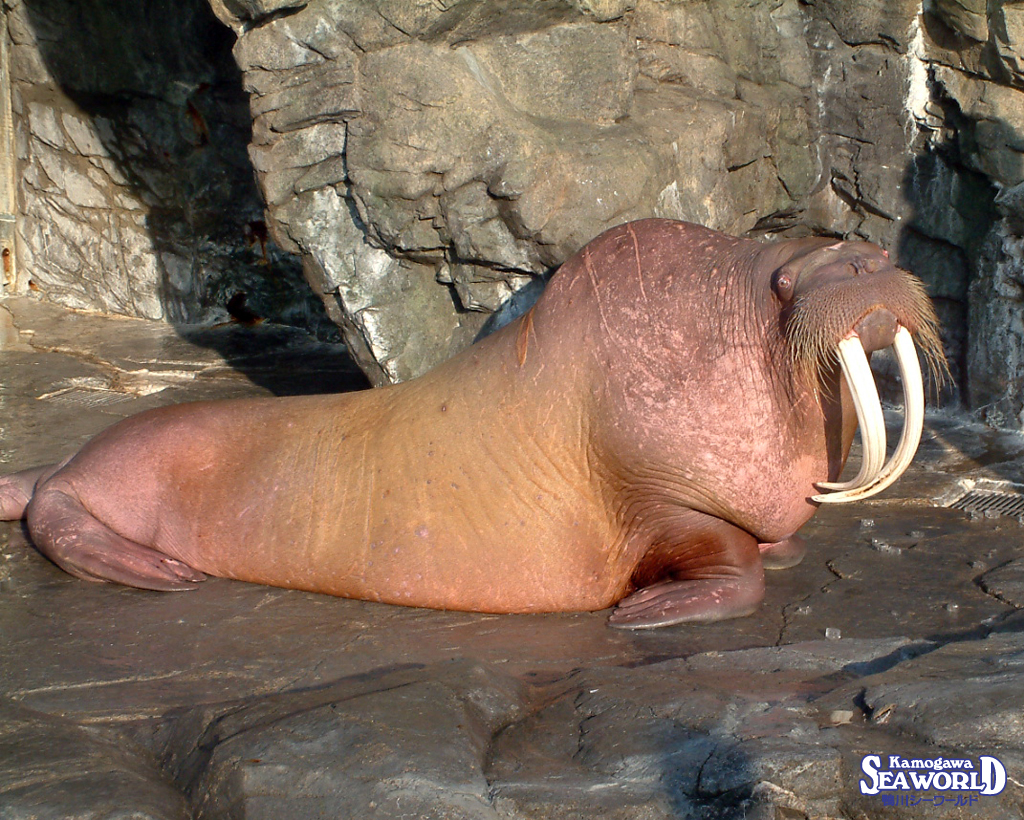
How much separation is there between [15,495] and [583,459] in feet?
8.22

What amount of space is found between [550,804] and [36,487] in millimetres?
3114

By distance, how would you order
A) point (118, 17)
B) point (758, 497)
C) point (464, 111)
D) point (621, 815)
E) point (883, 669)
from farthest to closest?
point (118, 17)
point (464, 111)
point (758, 497)
point (883, 669)
point (621, 815)

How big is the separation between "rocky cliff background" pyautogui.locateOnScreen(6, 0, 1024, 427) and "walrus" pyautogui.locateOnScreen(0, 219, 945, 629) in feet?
3.92

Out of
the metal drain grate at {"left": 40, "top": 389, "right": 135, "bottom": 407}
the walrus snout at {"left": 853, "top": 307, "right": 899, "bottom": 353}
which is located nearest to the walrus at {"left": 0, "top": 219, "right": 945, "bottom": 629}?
the walrus snout at {"left": 853, "top": 307, "right": 899, "bottom": 353}

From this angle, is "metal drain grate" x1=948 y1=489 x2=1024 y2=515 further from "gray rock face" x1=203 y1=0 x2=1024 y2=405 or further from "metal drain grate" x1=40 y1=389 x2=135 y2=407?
"metal drain grate" x1=40 y1=389 x2=135 y2=407

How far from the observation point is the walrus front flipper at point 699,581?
348 centimetres

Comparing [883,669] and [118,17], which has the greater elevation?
[118,17]

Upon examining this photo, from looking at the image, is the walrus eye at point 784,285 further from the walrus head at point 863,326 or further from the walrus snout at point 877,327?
the walrus snout at point 877,327

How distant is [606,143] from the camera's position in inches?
195

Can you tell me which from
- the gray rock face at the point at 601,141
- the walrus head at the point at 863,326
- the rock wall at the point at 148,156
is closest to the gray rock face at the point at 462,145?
the gray rock face at the point at 601,141

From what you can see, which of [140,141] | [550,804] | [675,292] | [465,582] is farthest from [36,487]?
[140,141]

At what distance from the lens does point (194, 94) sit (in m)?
8.14

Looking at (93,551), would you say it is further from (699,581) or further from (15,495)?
(699,581)

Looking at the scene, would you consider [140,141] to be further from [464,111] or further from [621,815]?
[621,815]
